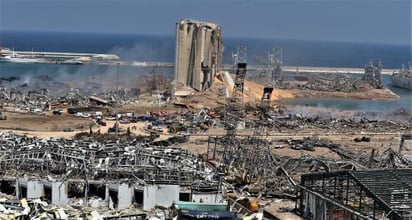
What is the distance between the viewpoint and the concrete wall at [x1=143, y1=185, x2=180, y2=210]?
25953 millimetres

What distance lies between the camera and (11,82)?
78.2 m

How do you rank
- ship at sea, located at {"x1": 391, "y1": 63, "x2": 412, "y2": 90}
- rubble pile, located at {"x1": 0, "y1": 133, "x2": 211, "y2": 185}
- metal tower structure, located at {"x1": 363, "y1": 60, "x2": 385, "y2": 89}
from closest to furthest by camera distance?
rubble pile, located at {"x1": 0, "y1": 133, "x2": 211, "y2": 185}
metal tower structure, located at {"x1": 363, "y1": 60, "x2": 385, "y2": 89}
ship at sea, located at {"x1": 391, "y1": 63, "x2": 412, "y2": 90}

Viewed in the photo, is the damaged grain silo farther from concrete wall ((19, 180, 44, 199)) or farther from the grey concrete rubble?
concrete wall ((19, 180, 44, 199))

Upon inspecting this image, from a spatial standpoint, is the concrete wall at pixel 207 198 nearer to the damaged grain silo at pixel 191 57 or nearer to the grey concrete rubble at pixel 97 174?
the grey concrete rubble at pixel 97 174

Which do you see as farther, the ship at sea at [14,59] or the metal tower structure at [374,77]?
the ship at sea at [14,59]

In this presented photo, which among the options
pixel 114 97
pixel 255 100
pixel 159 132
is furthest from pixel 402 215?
pixel 255 100

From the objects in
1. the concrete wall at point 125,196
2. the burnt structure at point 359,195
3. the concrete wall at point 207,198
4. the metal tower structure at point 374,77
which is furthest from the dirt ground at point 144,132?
the metal tower structure at point 374,77

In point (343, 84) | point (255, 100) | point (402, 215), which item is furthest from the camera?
point (343, 84)

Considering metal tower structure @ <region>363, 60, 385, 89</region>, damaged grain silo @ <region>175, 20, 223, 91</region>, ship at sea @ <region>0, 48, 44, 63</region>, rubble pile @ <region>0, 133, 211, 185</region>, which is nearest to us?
rubble pile @ <region>0, 133, 211, 185</region>

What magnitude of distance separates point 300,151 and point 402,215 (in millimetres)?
19994

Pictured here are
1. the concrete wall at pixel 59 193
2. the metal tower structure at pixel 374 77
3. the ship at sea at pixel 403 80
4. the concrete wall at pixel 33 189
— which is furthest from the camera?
the ship at sea at pixel 403 80

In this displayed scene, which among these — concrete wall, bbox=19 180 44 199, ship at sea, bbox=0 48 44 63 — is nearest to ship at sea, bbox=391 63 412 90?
ship at sea, bbox=0 48 44 63

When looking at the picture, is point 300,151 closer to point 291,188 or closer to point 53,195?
point 291,188

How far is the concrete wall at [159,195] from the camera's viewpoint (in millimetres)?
25953
